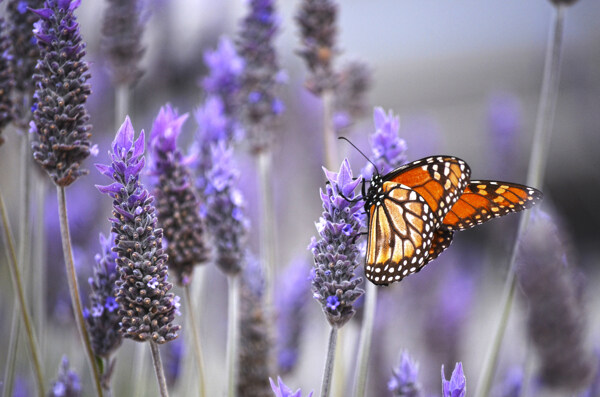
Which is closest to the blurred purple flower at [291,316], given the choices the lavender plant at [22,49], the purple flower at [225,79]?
the purple flower at [225,79]

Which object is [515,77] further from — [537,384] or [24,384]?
[24,384]

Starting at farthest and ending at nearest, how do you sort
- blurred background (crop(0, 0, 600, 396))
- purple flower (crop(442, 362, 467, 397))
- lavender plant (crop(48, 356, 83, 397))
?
blurred background (crop(0, 0, 600, 396)), lavender plant (crop(48, 356, 83, 397)), purple flower (crop(442, 362, 467, 397))

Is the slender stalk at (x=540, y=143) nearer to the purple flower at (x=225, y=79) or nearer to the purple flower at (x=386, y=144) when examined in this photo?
the purple flower at (x=386, y=144)

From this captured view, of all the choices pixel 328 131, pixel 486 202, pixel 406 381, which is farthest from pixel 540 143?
pixel 406 381

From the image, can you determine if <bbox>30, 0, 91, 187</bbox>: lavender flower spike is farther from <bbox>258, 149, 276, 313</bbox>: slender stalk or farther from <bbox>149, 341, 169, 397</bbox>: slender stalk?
<bbox>258, 149, 276, 313</bbox>: slender stalk

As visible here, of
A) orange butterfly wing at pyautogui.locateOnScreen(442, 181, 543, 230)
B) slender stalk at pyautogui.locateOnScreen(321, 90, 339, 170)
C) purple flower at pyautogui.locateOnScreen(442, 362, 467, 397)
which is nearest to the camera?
purple flower at pyautogui.locateOnScreen(442, 362, 467, 397)

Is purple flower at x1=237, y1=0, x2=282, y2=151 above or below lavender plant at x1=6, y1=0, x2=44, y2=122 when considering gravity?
above

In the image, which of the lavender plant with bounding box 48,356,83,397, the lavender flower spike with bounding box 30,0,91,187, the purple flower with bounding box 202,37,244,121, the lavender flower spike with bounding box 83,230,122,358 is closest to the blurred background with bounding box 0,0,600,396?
the purple flower with bounding box 202,37,244,121
